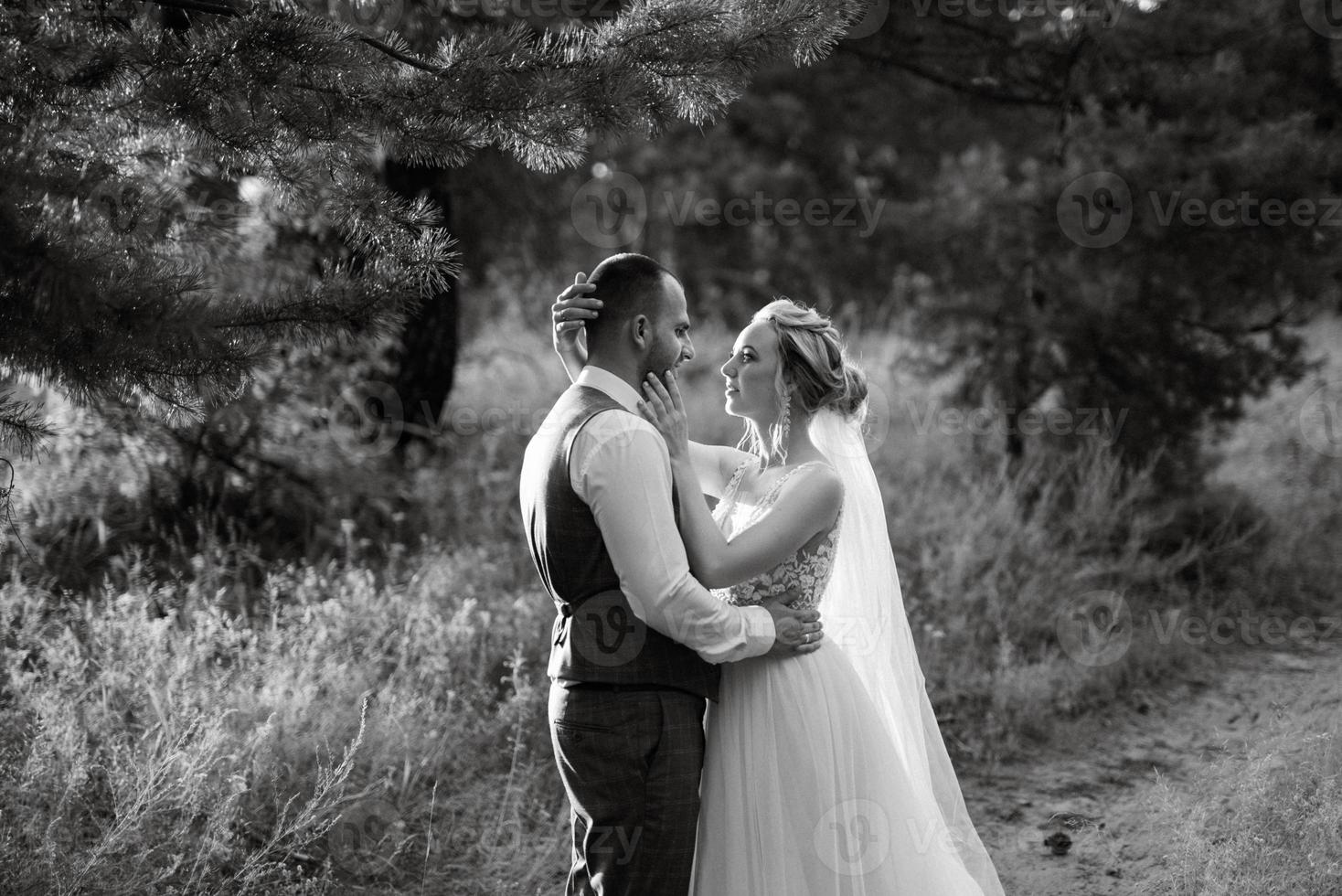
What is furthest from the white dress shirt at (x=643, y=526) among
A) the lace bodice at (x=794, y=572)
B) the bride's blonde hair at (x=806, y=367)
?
the bride's blonde hair at (x=806, y=367)

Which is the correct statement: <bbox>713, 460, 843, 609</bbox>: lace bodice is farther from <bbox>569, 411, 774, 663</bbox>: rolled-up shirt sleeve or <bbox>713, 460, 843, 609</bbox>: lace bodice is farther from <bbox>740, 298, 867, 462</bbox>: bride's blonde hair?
<bbox>569, 411, 774, 663</bbox>: rolled-up shirt sleeve

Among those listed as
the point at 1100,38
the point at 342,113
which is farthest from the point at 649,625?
the point at 1100,38

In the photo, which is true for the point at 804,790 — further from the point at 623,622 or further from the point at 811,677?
the point at 623,622

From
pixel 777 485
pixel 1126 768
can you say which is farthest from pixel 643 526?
pixel 1126 768

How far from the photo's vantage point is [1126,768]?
4.96 metres

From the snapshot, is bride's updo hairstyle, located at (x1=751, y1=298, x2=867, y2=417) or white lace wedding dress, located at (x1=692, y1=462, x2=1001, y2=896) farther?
bride's updo hairstyle, located at (x1=751, y1=298, x2=867, y2=417)

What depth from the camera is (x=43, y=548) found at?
5516 mm

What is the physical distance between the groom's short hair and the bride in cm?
6

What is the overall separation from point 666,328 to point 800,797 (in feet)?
4.26

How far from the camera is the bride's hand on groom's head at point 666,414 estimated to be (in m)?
2.98

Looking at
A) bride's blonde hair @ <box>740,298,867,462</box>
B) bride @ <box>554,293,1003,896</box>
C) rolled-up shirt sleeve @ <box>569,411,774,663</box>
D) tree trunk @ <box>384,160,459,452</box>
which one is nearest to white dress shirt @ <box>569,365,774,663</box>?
rolled-up shirt sleeve @ <box>569,411,774,663</box>

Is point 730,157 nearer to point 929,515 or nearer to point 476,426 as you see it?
point 476,426

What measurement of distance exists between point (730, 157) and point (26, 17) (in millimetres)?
10685

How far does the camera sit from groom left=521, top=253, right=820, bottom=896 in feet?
9.22
